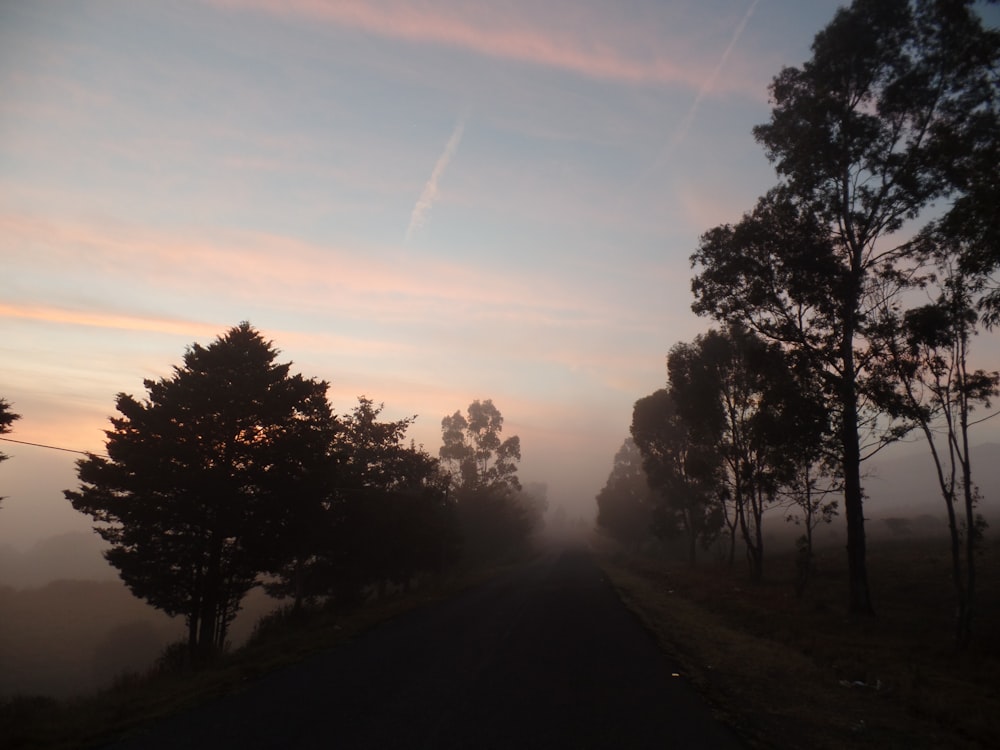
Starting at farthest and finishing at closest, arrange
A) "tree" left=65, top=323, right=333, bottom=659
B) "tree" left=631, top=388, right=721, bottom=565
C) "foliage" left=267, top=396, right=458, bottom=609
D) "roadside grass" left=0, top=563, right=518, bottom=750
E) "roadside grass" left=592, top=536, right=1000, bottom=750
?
1. "tree" left=631, top=388, right=721, bottom=565
2. "foliage" left=267, top=396, right=458, bottom=609
3. "tree" left=65, top=323, right=333, bottom=659
4. "roadside grass" left=592, top=536, right=1000, bottom=750
5. "roadside grass" left=0, top=563, right=518, bottom=750

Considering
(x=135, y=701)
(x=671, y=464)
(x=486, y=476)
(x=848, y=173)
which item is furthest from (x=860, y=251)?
(x=486, y=476)

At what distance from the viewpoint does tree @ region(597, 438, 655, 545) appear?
77.6m

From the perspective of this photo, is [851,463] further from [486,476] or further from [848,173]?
[486,476]

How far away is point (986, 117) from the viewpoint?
53.1 feet

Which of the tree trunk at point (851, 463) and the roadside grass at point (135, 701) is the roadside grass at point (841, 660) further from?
the roadside grass at point (135, 701)

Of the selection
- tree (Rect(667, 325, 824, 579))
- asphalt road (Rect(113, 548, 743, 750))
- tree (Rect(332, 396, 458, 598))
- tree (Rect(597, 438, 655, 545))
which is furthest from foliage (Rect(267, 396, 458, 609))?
tree (Rect(597, 438, 655, 545))

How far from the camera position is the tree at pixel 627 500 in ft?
255

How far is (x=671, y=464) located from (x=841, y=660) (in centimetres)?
4082

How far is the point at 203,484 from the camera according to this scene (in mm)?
22625

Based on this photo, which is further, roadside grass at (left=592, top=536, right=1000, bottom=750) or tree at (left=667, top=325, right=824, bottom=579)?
tree at (left=667, top=325, right=824, bottom=579)

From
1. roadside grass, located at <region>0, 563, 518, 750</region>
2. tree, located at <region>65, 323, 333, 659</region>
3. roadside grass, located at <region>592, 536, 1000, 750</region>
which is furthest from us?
tree, located at <region>65, 323, 333, 659</region>

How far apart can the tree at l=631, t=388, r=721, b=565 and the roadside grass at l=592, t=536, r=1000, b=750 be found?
21.3 m

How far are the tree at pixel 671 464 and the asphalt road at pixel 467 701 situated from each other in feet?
121

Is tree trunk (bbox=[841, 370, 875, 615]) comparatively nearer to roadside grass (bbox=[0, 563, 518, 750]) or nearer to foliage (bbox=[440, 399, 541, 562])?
roadside grass (bbox=[0, 563, 518, 750])
